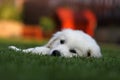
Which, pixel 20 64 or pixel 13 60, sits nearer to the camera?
pixel 20 64

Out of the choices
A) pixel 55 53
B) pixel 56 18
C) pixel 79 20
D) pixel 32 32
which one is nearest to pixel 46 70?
pixel 55 53

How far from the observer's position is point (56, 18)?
50.5ft

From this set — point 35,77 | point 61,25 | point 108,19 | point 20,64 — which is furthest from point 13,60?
point 108,19

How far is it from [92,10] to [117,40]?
1.52m

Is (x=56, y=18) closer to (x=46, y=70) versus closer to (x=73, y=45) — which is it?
(x=73, y=45)

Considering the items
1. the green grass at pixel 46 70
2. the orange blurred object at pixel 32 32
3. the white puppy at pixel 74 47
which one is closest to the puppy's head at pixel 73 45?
the white puppy at pixel 74 47

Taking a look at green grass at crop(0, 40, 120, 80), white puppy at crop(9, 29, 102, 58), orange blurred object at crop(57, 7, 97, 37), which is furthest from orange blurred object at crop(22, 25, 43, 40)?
green grass at crop(0, 40, 120, 80)

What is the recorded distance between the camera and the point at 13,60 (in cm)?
462

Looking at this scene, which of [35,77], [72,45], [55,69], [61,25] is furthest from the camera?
[61,25]

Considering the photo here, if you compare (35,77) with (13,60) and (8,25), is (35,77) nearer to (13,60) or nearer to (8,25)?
(13,60)

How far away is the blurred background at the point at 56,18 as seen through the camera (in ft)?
48.5

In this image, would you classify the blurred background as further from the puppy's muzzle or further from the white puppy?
the puppy's muzzle

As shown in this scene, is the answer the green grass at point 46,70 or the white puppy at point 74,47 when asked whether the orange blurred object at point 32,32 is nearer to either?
the white puppy at point 74,47

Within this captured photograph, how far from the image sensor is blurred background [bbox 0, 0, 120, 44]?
1478 cm
